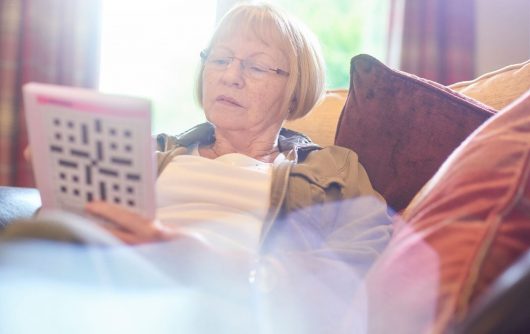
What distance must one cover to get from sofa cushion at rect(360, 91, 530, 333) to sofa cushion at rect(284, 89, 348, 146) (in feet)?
2.44

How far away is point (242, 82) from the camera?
126 cm

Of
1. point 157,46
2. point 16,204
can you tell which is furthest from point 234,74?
point 157,46

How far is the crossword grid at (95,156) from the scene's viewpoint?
2.39 feet

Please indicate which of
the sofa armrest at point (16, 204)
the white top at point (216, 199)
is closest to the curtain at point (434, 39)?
the white top at point (216, 199)

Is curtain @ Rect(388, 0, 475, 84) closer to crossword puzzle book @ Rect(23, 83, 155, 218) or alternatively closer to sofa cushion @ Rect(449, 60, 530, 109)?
sofa cushion @ Rect(449, 60, 530, 109)

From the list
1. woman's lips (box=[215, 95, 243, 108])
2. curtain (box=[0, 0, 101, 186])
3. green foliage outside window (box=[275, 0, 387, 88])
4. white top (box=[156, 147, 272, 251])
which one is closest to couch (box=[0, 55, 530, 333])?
white top (box=[156, 147, 272, 251])

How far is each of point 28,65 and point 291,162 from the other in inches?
69.7

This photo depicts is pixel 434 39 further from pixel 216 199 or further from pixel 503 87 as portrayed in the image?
pixel 216 199

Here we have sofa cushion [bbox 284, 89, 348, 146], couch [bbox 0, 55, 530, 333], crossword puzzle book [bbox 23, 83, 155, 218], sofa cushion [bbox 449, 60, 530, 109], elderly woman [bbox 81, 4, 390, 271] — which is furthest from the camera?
sofa cushion [bbox 284, 89, 348, 146]

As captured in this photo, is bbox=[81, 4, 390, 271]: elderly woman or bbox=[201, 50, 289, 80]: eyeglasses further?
bbox=[201, 50, 289, 80]: eyeglasses

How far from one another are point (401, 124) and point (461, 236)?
524mm

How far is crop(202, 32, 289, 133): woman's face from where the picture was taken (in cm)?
126

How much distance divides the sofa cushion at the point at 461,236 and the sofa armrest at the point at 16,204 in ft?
2.16

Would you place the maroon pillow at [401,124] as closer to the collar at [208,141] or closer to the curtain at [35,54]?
the collar at [208,141]
